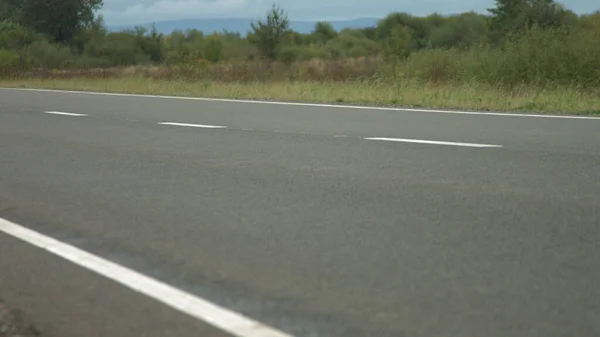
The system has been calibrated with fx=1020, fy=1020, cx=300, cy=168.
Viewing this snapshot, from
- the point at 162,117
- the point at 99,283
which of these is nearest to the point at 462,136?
the point at 162,117

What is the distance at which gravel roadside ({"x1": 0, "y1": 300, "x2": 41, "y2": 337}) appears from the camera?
3.91 metres

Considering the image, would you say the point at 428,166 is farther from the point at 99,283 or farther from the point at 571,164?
Result: the point at 99,283

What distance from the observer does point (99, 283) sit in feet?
15.4

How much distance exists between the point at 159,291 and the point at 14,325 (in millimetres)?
696

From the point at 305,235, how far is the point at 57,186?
121 inches

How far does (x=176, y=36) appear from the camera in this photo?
9469cm

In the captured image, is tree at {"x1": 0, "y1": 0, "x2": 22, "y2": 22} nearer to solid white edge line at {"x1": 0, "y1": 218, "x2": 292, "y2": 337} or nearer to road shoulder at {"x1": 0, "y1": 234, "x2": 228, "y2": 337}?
solid white edge line at {"x1": 0, "y1": 218, "x2": 292, "y2": 337}

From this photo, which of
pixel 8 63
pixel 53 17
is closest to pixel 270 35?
pixel 8 63

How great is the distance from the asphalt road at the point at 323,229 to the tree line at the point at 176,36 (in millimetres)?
43876

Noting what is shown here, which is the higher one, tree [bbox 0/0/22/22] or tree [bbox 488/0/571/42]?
tree [bbox 488/0/571/42]

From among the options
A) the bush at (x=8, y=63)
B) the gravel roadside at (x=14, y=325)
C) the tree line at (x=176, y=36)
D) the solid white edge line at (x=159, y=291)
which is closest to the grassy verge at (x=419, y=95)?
the solid white edge line at (x=159, y=291)

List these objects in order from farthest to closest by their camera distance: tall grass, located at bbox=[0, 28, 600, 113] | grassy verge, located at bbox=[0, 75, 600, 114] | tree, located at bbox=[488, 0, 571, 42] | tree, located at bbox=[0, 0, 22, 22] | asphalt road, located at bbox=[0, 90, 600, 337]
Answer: tree, located at bbox=[0, 0, 22, 22]
tree, located at bbox=[488, 0, 571, 42]
tall grass, located at bbox=[0, 28, 600, 113]
grassy verge, located at bbox=[0, 75, 600, 114]
asphalt road, located at bbox=[0, 90, 600, 337]

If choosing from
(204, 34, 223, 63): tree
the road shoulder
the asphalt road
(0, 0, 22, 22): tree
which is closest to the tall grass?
the asphalt road

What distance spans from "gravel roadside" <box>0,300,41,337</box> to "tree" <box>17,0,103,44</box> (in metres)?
74.8
